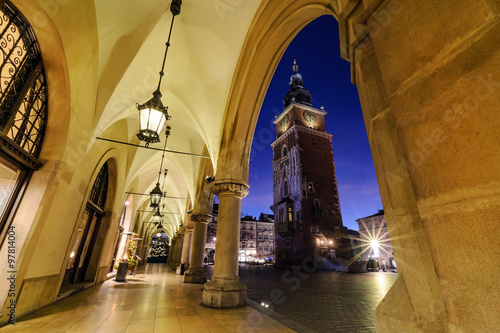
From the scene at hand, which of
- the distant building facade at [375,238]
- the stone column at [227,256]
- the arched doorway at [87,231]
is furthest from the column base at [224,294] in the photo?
the distant building facade at [375,238]

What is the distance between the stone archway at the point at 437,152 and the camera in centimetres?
89

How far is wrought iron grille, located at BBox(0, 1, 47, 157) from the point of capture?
128 inches

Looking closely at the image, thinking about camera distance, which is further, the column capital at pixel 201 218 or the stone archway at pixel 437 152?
the column capital at pixel 201 218

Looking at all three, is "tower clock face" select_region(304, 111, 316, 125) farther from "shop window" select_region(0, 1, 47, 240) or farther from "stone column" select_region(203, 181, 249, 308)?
"shop window" select_region(0, 1, 47, 240)

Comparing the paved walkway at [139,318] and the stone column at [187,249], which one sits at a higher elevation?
the stone column at [187,249]

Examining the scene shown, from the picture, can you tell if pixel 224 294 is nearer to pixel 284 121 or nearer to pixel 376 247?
pixel 284 121

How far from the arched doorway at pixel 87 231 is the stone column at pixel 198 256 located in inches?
150

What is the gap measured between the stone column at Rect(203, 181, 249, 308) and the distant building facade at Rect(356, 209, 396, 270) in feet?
122

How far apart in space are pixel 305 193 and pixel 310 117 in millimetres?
13559

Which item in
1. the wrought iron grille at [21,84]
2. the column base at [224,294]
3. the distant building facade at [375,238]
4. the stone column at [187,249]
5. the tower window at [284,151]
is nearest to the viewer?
the wrought iron grille at [21,84]

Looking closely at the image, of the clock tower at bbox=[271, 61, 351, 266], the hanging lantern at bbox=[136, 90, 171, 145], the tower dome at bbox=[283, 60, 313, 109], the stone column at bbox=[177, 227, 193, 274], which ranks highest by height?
the tower dome at bbox=[283, 60, 313, 109]

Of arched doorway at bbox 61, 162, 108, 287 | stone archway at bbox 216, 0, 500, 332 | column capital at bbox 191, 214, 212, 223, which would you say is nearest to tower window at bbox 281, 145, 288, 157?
column capital at bbox 191, 214, 212, 223

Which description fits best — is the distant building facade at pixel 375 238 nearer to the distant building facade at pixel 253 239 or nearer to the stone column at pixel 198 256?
the distant building facade at pixel 253 239

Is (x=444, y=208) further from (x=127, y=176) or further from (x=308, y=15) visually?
(x=127, y=176)
